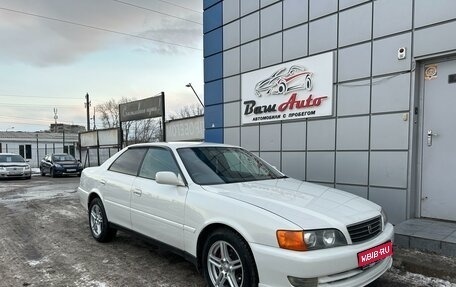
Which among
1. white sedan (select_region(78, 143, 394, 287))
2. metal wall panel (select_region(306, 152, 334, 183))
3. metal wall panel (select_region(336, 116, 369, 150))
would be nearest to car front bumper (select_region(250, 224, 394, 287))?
white sedan (select_region(78, 143, 394, 287))

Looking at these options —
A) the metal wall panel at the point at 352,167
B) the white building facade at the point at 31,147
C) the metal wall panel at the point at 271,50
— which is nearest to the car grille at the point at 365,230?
the metal wall panel at the point at 352,167

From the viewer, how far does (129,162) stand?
211 inches

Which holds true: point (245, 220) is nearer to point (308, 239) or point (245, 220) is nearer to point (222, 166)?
point (308, 239)

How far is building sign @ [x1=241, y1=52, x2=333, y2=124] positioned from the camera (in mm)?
7223

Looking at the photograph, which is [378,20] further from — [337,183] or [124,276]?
[124,276]

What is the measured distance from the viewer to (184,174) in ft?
13.8

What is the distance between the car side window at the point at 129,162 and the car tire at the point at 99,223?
0.63 meters

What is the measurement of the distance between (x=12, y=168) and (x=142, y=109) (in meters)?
7.93

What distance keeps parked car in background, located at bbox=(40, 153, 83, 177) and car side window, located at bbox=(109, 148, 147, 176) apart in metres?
17.3

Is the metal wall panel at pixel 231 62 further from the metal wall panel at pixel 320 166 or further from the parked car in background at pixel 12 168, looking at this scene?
the parked car in background at pixel 12 168

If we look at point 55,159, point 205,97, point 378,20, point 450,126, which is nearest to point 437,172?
point 450,126

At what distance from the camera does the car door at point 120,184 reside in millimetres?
4980

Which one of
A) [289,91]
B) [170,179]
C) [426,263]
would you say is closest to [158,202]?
[170,179]

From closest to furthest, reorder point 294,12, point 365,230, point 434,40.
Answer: point 365,230
point 434,40
point 294,12
